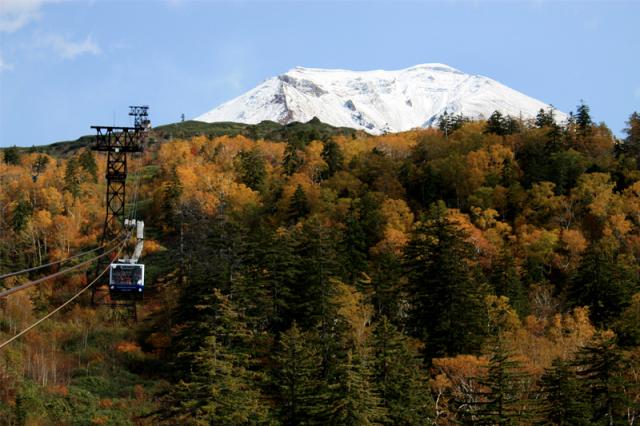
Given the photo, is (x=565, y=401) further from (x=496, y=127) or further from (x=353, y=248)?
(x=496, y=127)

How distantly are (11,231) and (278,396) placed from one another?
6247 cm

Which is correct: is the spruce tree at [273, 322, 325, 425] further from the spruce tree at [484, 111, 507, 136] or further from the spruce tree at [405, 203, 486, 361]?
the spruce tree at [484, 111, 507, 136]

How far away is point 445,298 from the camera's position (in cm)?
4559

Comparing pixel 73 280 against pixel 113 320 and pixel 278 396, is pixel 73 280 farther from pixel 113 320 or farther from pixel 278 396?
pixel 278 396

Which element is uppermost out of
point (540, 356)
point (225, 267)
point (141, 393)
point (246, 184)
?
point (246, 184)

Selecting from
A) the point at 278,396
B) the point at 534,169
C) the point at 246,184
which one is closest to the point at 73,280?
the point at 246,184

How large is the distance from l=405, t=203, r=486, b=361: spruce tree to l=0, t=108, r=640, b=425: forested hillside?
0.14 meters

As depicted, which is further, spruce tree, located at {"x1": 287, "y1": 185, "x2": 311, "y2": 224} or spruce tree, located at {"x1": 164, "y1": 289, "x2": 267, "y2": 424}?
spruce tree, located at {"x1": 287, "y1": 185, "x2": 311, "y2": 224}

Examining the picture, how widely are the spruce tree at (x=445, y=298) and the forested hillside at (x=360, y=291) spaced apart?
14 centimetres

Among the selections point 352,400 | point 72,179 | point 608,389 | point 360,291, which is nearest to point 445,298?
point 360,291

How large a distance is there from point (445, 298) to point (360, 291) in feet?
30.1

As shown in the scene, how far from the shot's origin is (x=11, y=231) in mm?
87625

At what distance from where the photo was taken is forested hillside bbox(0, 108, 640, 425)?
3306 cm

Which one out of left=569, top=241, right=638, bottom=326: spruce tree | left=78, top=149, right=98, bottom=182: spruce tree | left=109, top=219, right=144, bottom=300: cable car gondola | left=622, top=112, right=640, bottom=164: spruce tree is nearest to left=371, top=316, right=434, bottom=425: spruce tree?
left=109, top=219, right=144, bottom=300: cable car gondola
